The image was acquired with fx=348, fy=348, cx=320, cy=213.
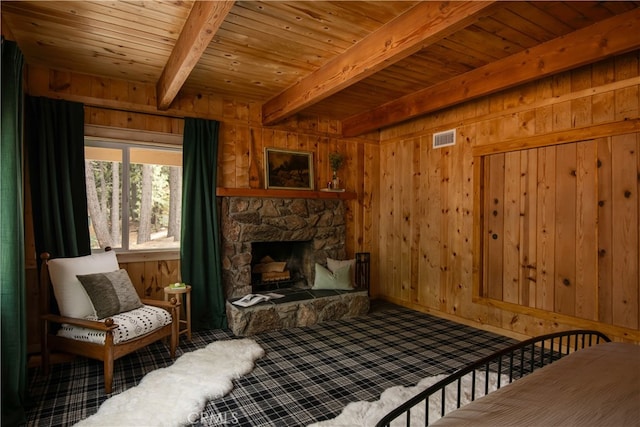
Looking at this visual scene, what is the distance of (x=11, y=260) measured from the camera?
2.11m

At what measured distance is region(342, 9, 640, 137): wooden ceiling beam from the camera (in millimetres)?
2322

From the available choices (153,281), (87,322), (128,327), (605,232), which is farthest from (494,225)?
(87,322)

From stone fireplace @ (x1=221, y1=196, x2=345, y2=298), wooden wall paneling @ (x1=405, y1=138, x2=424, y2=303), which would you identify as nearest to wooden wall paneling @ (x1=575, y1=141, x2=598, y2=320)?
wooden wall paneling @ (x1=405, y1=138, x2=424, y2=303)

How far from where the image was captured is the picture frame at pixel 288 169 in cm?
436

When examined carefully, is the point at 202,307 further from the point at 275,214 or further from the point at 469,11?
the point at 469,11

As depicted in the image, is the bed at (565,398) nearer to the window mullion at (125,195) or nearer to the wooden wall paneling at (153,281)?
the wooden wall paneling at (153,281)

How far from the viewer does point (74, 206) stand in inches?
126

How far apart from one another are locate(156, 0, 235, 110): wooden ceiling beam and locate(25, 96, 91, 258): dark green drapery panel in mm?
908

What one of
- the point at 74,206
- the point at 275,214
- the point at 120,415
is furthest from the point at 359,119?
the point at 120,415

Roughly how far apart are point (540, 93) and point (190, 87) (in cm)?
353

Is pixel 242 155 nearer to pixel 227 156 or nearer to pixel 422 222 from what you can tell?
pixel 227 156

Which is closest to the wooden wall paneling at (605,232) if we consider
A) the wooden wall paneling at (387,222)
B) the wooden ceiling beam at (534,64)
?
the wooden ceiling beam at (534,64)

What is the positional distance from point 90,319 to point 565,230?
412 centimetres

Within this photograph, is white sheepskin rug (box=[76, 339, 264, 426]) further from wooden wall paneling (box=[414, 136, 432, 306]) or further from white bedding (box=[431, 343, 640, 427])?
wooden wall paneling (box=[414, 136, 432, 306])
